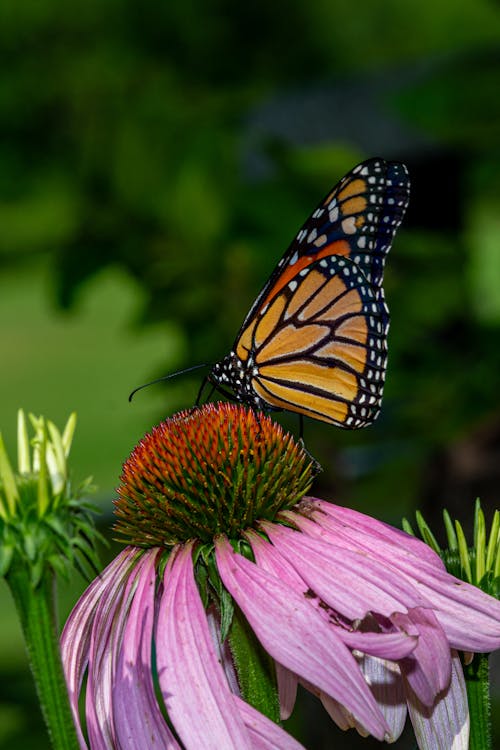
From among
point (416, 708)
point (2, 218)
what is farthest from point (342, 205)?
point (2, 218)

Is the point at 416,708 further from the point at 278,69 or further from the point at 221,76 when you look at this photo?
the point at 278,69

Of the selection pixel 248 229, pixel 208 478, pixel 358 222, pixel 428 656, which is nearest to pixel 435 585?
pixel 428 656

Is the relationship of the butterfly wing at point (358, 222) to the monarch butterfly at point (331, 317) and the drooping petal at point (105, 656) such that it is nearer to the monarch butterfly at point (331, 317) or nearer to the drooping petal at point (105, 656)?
the monarch butterfly at point (331, 317)

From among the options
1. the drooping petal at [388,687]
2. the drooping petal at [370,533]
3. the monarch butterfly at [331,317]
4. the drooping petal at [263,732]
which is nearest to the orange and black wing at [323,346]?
the monarch butterfly at [331,317]

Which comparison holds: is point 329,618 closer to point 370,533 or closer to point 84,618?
point 370,533

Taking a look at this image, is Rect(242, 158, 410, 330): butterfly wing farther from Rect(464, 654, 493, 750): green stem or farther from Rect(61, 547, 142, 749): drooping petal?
Rect(464, 654, 493, 750): green stem

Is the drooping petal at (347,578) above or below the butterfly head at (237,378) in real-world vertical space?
below
